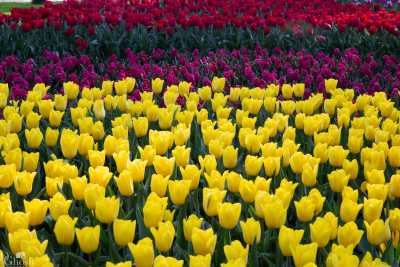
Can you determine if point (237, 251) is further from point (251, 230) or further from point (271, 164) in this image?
point (271, 164)

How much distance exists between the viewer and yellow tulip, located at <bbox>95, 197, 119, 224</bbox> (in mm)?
2545

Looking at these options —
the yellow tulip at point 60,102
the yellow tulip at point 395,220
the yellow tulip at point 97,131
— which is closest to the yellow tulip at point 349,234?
the yellow tulip at point 395,220

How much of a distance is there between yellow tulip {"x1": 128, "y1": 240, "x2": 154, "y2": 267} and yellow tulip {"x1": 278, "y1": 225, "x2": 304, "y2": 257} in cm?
45

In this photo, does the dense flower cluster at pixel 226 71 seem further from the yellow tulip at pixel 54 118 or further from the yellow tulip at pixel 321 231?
the yellow tulip at pixel 321 231

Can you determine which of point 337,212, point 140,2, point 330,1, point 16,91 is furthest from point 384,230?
point 330,1

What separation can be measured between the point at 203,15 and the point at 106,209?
21.1 ft

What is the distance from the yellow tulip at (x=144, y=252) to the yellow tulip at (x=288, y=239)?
1.49 feet

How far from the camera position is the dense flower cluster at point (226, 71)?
5707 mm

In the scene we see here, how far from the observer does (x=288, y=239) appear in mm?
2311

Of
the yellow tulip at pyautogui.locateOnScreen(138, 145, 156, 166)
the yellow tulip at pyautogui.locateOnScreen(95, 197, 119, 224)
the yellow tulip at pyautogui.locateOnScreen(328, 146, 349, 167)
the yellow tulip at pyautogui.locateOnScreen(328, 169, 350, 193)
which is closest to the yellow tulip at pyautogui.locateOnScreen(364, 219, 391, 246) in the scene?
the yellow tulip at pyautogui.locateOnScreen(328, 169, 350, 193)

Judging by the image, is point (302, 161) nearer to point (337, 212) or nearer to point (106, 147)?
point (337, 212)

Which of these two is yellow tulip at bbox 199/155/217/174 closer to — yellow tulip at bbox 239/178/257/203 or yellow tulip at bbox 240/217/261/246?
yellow tulip at bbox 239/178/257/203

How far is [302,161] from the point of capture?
3150 mm

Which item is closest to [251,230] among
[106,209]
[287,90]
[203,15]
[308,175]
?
[106,209]
